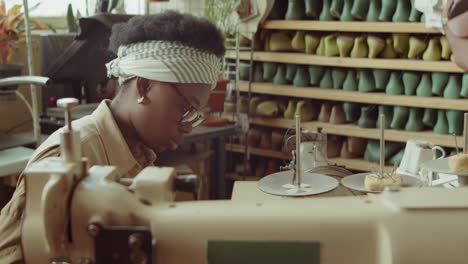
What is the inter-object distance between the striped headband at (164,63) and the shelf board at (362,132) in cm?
194

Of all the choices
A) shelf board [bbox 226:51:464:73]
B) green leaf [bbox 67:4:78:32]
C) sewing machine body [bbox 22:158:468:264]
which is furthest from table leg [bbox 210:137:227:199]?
sewing machine body [bbox 22:158:468:264]

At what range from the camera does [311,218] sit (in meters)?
0.88

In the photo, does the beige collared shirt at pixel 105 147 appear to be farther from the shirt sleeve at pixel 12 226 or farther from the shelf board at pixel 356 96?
the shelf board at pixel 356 96

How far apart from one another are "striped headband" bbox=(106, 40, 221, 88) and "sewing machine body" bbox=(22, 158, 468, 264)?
24.8 inches

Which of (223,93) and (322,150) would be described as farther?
(223,93)

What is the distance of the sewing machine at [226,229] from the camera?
867 millimetres

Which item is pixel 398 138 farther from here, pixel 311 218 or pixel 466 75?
pixel 311 218

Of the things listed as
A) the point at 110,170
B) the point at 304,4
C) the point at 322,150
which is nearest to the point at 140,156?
the point at 110,170

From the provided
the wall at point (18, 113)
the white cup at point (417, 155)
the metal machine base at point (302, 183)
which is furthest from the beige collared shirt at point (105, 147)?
the wall at point (18, 113)

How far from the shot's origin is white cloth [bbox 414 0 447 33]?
10.3 ft

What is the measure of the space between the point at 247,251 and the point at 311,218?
0.37 feet

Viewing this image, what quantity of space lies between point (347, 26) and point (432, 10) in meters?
0.57

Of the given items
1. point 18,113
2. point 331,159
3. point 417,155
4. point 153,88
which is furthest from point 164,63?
point 331,159

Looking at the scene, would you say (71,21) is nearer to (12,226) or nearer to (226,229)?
(12,226)
